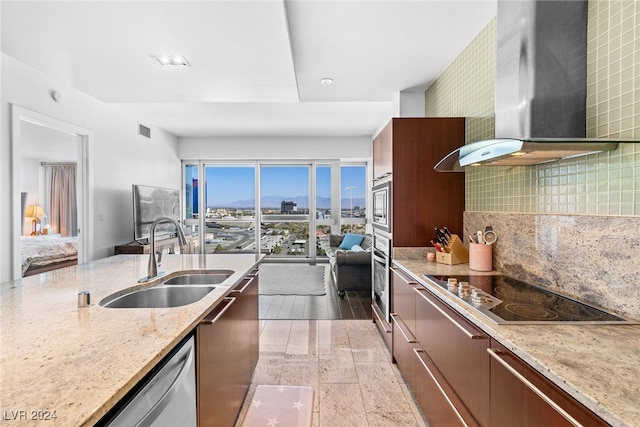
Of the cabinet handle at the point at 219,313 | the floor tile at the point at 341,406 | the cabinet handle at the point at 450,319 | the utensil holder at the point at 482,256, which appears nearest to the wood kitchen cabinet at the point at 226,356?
the cabinet handle at the point at 219,313

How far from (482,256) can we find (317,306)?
237 centimetres

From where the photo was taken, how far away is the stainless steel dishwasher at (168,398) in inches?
30.9

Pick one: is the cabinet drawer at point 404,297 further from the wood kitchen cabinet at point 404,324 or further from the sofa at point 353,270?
the sofa at point 353,270

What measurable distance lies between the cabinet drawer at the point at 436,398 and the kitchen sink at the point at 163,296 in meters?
1.27

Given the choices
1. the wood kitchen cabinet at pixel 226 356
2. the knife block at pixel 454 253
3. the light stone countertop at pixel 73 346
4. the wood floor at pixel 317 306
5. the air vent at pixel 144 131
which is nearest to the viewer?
the light stone countertop at pixel 73 346

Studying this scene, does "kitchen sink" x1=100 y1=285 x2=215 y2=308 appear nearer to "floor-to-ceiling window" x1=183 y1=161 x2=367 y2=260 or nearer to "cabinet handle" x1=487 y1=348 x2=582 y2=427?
"cabinet handle" x1=487 y1=348 x2=582 y2=427

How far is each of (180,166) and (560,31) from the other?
6819mm

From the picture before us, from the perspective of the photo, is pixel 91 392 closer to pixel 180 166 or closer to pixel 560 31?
pixel 560 31

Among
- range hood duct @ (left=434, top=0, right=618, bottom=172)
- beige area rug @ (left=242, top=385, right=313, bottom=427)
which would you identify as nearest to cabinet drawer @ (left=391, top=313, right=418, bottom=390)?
beige area rug @ (left=242, top=385, right=313, bottom=427)

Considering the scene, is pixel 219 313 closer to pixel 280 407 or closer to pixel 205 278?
pixel 205 278

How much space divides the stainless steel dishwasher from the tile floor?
90 centimetres

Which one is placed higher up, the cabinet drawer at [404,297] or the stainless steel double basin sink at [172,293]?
the stainless steel double basin sink at [172,293]

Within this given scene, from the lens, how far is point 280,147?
674cm

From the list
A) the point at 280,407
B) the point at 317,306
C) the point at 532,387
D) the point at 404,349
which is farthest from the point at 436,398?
the point at 317,306
